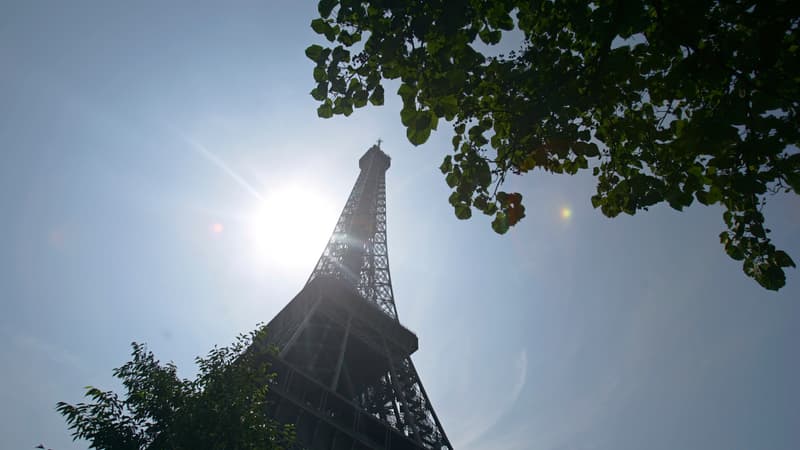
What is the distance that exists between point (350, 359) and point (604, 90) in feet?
111

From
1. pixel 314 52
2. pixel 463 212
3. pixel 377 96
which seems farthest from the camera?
pixel 463 212

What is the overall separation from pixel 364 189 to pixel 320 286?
26699 mm

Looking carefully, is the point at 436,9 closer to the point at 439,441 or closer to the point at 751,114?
the point at 751,114

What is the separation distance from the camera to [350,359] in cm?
3556

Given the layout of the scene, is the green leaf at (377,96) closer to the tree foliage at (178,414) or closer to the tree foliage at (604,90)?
the tree foliage at (604,90)

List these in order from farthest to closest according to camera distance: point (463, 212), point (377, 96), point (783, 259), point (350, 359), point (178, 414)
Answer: point (350, 359) < point (178, 414) < point (463, 212) < point (377, 96) < point (783, 259)

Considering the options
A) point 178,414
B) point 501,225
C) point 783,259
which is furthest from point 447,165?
point 178,414

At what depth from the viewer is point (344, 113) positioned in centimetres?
573

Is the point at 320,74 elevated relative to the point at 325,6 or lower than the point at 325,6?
lower

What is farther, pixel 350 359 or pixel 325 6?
pixel 350 359

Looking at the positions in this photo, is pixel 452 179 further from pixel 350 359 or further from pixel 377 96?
pixel 350 359

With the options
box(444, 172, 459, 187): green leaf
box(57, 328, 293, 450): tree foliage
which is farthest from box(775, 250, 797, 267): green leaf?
box(57, 328, 293, 450): tree foliage

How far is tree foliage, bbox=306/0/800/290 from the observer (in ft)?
14.3

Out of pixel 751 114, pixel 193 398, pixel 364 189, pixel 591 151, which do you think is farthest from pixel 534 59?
pixel 364 189
